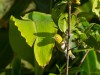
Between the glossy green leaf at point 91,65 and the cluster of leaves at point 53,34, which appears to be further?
the glossy green leaf at point 91,65

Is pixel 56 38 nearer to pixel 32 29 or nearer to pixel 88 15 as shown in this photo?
pixel 32 29

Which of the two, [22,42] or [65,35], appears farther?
[22,42]

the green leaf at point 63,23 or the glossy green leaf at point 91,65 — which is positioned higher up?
the green leaf at point 63,23

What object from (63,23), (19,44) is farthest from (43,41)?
(19,44)

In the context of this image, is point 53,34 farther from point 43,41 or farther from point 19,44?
point 19,44

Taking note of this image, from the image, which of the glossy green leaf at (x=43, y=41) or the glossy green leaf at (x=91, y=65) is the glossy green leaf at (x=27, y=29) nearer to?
the glossy green leaf at (x=43, y=41)

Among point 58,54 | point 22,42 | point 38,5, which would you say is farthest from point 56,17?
point 38,5

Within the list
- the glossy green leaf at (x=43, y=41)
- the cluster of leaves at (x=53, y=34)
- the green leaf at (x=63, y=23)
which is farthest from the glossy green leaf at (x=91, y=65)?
the green leaf at (x=63, y=23)
